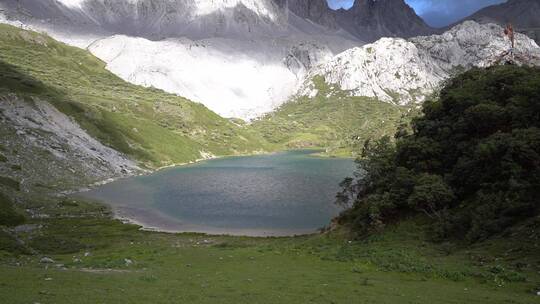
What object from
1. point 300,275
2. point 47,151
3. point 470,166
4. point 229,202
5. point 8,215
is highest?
point 47,151

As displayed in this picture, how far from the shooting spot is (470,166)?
47875 millimetres

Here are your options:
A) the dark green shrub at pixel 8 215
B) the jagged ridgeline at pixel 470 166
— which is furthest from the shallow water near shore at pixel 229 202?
the jagged ridgeline at pixel 470 166

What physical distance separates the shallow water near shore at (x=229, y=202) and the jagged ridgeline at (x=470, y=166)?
30342 mm

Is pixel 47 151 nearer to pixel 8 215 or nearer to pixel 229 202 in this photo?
pixel 229 202

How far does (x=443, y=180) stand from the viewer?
5009 cm

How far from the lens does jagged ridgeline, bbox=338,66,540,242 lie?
39.2m

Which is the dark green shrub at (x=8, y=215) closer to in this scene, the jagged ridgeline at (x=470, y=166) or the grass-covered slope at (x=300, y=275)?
the grass-covered slope at (x=300, y=275)

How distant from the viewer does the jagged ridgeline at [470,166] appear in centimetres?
3916

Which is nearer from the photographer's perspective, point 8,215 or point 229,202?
point 8,215

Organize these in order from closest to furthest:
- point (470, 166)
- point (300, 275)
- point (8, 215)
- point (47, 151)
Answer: point (300, 275)
point (470, 166)
point (8, 215)
point (47, 151)

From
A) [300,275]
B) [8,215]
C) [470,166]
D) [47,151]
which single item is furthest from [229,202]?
[300,275]

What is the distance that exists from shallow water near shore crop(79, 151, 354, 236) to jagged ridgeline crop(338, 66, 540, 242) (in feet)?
99.5

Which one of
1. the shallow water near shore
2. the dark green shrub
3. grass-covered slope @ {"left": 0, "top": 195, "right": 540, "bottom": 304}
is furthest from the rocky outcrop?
grass-covered slope @ {"left": 0, "top": 195, "right": 540, "bottom": 304}

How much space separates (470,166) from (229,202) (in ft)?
258
